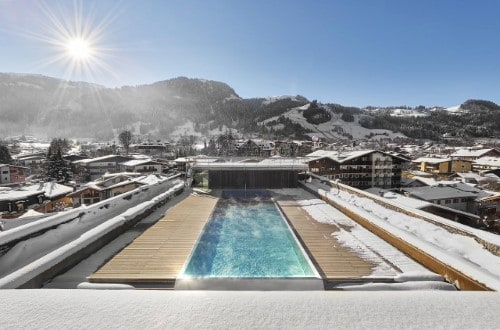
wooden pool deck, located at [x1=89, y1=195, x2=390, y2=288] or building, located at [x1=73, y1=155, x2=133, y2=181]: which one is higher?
wooden pool deck, located at [x1=89, y1=195, x2=390, y2=288]

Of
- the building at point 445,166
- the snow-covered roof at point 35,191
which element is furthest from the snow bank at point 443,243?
the building at point 445,166

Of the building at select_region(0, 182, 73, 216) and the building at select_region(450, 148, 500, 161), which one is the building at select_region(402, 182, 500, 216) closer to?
the building at select_region(0, 182, 73, 216)

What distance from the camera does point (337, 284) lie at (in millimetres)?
3570

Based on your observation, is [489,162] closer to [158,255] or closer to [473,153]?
[473,153]

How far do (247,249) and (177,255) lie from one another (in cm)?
134

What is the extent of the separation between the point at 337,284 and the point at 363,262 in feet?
2.70

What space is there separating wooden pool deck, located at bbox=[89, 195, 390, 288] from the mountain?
110702 millimetres

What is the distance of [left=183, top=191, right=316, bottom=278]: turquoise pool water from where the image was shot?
4.07m

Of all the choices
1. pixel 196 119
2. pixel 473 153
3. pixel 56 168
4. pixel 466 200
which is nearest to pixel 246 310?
pixel 466 200

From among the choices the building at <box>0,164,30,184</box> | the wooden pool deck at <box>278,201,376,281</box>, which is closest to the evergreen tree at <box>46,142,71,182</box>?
the building at <box>0,164,30,184</box>

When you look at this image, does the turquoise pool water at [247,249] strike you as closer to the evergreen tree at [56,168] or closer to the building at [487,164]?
the evergreen tree at [56,168]

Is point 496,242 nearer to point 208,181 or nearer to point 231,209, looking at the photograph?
point 231,209

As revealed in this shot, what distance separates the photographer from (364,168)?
36469 mm

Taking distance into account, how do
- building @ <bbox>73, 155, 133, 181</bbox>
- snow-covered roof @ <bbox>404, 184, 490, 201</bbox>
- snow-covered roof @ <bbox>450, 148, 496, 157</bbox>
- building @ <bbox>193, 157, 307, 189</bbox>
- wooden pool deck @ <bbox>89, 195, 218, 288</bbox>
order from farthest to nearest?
1. snow-covered roof @ <bbox>450, 148, 496, 157</bbox>
2. building @ <bbox>73, 155, 133, 181</bbox>
3. snow-covered roof @ <bbox>404, 184, 490, 201</bbox>
4. building @ <bbox>193, 157, 307, 189</bbox>
5. wooden pool deck @ <bbox>89, 195, 218, 288</bbox>
